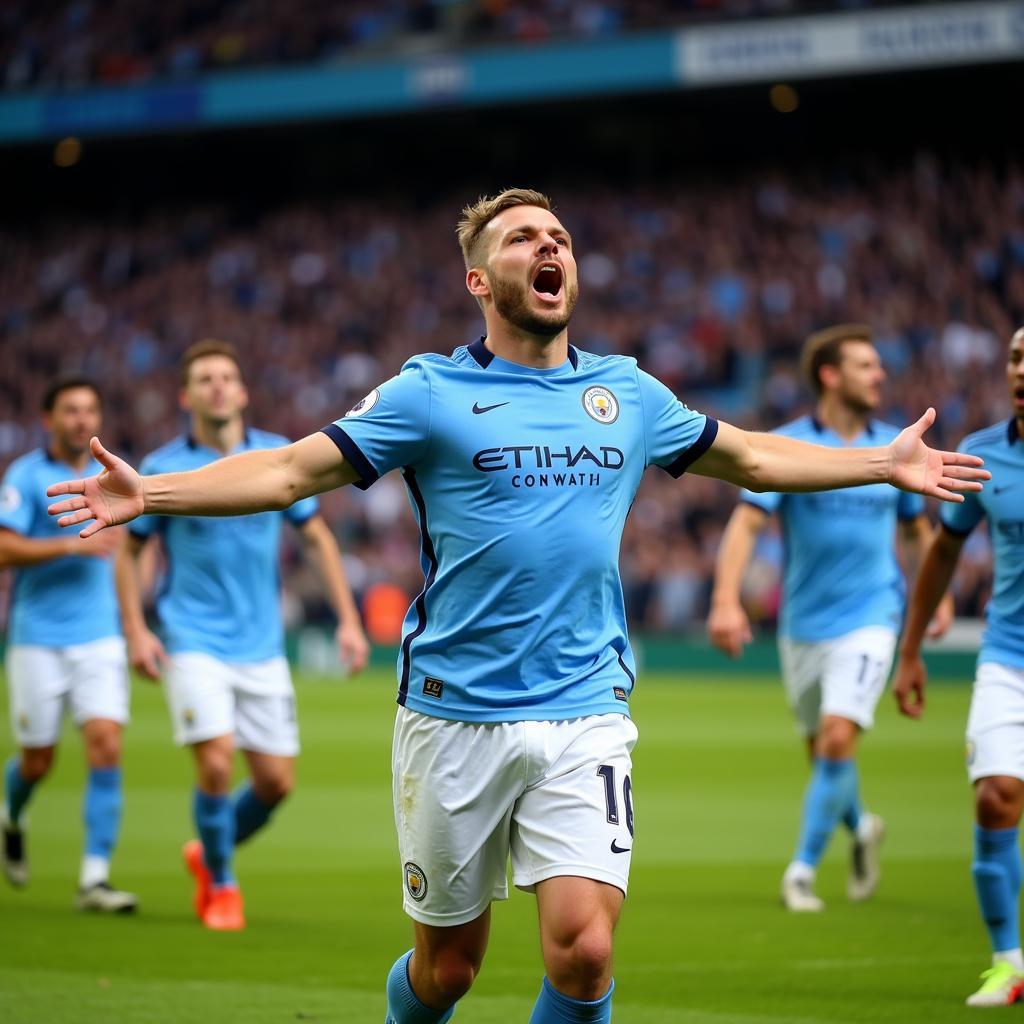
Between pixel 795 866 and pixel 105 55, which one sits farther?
pixel 105 55

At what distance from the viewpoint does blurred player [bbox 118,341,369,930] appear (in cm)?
843

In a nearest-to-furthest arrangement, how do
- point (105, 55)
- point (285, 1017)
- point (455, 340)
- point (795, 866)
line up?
point (285, 1017) < point (795, 866) < point (455, 340) < point (105, 55)

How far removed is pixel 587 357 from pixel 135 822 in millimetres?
8118

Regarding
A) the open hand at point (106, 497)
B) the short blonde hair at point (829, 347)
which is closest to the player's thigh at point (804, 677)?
the short blonde hair at point (829, 347)

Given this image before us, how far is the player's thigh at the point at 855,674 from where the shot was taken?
8977 millimetres

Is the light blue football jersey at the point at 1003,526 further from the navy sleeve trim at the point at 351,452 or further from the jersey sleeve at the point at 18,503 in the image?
the jersey sleeve at the point at 18,503

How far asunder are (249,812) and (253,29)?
30.4m

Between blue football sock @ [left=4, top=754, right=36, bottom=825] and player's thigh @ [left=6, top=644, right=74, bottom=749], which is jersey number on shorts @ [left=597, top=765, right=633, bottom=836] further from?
blue football sock @ [left=4, top=754, right=36, bottom=825]

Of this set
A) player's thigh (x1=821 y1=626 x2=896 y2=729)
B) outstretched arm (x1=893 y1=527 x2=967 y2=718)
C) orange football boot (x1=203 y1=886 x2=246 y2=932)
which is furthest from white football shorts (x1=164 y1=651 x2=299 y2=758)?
outstretched arm (x1=893 y1=527 x2=967 y2=718)

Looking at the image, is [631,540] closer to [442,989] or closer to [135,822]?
[135,822]

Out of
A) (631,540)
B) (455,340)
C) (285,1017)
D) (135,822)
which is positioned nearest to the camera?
(285,1017)

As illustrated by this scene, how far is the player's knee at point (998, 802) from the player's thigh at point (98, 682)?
463cm

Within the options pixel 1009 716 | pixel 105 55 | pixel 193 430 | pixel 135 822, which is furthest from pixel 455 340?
pixel 1009 716

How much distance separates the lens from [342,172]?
3903cm
